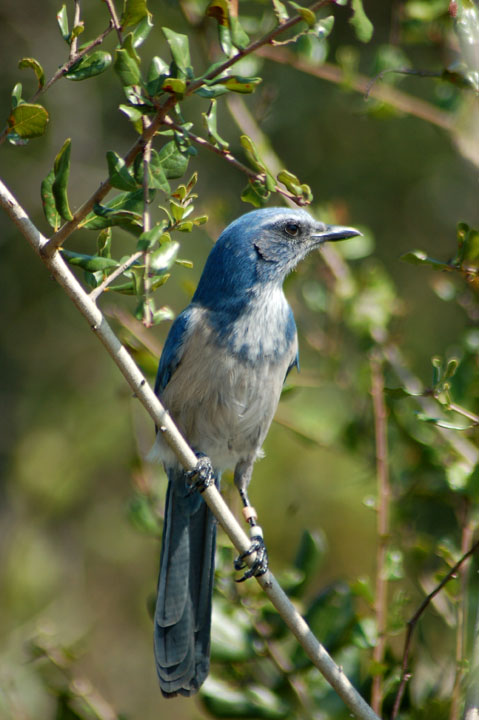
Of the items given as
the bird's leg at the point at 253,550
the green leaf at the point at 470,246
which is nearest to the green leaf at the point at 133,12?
the green leaf at the point at 470,246

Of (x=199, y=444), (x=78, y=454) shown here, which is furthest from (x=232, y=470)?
(x=78, y=454)

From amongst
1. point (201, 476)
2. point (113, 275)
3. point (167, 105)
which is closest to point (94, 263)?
point (113, 275)

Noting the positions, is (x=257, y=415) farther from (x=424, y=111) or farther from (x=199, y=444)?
(x=424, y=111)

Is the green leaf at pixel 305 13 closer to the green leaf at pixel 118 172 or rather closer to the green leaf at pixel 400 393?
the green leaf at pixel 118 172

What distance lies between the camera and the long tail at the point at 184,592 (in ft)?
12.8

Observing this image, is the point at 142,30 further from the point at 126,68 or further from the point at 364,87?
the point at 364,87

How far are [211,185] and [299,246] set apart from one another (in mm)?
3369

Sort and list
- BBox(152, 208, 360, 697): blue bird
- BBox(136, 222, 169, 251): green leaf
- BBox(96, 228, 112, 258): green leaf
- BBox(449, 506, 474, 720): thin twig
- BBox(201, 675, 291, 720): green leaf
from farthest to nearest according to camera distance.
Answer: BBox(152, 208, 360, 697): blue bird, BBox(201, 675, 291, 720): green leaf, BBox(449, 506, 474, 720): thin twig, BBox(96, 228, 112, 258): green leaf, BBox(136, 222, 169, 251): green leaf

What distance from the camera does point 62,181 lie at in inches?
106

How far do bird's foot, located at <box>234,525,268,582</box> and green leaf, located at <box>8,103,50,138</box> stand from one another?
1720mm

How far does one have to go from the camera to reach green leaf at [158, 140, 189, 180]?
106 inches

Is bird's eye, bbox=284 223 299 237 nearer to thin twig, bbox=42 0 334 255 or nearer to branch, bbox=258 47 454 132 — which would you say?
branch, bbox=258 47 454 132

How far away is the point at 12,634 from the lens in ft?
20.0

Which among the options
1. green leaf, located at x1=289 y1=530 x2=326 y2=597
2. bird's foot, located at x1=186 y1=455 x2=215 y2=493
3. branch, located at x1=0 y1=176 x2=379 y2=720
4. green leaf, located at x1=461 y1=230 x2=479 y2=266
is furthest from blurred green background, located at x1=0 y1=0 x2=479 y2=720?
green leaf, located at x1=461 y1=230 x2=479 y2=266
